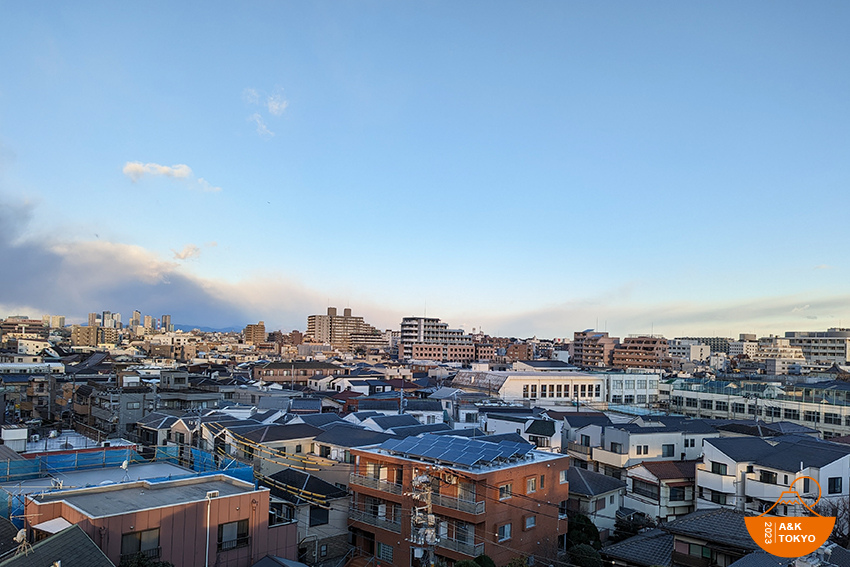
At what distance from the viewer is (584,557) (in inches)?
691

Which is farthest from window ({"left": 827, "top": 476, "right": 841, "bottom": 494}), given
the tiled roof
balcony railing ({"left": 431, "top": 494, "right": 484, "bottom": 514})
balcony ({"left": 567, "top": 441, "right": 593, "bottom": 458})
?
balcony railing ({"left": 431, "top": 494, "right": 484, "bottom": 514})

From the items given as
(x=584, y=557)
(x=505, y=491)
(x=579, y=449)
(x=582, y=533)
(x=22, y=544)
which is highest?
(x=22, y=544)

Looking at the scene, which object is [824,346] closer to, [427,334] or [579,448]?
[427,334]

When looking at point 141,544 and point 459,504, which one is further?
point 459,504

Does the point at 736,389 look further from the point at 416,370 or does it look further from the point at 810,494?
the point at 416,370

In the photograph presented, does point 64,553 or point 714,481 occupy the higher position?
point 64,553

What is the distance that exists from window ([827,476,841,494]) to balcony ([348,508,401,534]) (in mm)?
15172

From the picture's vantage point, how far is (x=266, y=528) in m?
12.6

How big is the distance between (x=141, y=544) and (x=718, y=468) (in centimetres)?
2065

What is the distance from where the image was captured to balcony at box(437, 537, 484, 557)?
Result: 658 inches

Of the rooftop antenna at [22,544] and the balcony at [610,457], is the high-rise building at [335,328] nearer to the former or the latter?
the balcony at [610,457]

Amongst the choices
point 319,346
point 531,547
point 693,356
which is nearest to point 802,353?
point 693,356

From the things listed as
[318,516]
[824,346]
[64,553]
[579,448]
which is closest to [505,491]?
[318,516]

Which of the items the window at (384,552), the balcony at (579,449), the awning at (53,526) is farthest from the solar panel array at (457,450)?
the awning at (53,526)
